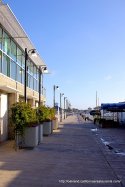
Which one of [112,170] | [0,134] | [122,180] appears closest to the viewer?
[122,180]

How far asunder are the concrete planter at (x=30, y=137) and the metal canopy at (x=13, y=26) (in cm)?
554

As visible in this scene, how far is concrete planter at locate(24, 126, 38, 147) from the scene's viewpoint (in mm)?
20281

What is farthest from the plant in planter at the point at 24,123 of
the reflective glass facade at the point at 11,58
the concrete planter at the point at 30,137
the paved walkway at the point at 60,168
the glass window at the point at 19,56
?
the glass window at the point at 19,56

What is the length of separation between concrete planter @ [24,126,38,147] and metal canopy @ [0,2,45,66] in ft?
18.2

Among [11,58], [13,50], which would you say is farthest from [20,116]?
[13,50]

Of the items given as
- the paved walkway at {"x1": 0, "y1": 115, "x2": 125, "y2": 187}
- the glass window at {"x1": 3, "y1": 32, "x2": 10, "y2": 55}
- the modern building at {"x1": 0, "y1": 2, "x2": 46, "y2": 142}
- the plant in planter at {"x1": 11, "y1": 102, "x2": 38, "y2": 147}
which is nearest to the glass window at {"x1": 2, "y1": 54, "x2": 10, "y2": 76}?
the modern building at {"x1": 0, "y1": 2, "x2": 46, "y2": 142}

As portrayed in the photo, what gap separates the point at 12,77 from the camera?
25984 millimetres

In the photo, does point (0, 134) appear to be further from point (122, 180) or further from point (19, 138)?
point (122, 180)

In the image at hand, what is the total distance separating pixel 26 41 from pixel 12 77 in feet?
9.60

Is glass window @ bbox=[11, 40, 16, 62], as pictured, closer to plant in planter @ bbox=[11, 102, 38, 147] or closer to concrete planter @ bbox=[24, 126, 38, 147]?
plant in planter @ bbox=[11, 102, 38, 147]

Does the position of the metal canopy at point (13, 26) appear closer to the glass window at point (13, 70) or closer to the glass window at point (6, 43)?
the glass window at point (6, 43)

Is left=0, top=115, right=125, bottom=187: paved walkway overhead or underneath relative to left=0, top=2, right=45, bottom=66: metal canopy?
underneath

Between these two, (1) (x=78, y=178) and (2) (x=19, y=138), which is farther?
(2) (x=19, y=138)

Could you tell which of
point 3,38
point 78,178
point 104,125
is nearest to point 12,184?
point 78,178
